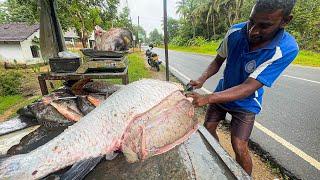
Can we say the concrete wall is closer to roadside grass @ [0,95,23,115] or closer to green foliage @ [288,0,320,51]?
roadside grass @ [0,95,23,115]

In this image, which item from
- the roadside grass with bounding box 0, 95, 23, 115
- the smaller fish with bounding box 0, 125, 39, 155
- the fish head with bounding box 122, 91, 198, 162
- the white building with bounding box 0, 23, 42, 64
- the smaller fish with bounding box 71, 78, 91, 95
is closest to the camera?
the fish head with bounding box 122, 91, 198, 162

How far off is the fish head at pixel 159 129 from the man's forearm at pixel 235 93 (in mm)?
363

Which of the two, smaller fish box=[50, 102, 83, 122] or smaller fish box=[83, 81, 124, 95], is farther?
smaller fish box=[83, 81, 124, 95]

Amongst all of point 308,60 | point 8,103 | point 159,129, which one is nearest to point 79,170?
point 159,129

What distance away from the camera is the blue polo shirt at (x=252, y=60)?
1.83m

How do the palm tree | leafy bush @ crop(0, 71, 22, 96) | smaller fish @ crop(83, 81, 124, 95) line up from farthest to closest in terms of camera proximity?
1. the palm tree
2. leafy bush @ crop(0, 71, 22, 96)
3. smaller fish @ crop(83, 81, 124, 95)

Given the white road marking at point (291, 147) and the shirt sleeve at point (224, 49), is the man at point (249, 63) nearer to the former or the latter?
the shirt sleeve at point (224, 49)

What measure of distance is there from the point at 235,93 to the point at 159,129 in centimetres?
75

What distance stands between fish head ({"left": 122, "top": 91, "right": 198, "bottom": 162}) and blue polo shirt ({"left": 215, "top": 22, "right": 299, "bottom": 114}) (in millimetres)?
819

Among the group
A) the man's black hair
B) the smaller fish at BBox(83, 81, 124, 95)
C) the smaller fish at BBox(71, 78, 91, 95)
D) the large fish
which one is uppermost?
the man's black hair

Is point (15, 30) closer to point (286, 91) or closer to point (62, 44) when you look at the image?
point (62, 44)

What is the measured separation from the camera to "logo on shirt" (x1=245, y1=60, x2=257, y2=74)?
1.97 metres

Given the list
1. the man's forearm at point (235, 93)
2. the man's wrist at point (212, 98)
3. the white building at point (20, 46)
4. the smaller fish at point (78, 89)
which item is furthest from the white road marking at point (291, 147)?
the white building at point (20, 46)

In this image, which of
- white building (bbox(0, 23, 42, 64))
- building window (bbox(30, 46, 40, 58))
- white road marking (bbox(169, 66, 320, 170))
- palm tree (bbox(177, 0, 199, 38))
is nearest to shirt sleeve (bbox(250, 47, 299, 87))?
white road marking (bbox(169, 66, 320, 170))
